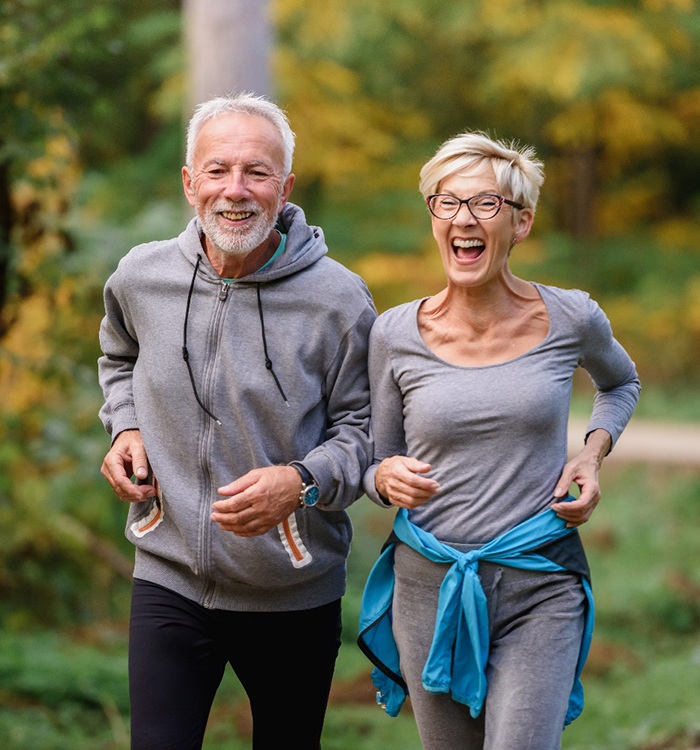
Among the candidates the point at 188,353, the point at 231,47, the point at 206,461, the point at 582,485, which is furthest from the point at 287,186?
the point at 231,47

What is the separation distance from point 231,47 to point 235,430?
343 centimetres

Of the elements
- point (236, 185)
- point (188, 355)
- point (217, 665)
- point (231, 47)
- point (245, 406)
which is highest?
point (231, 47)

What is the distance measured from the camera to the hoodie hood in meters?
3.26

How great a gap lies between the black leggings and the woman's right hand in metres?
0.52

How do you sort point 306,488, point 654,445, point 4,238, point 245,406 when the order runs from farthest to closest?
point 654,445 < point 4,238 < point 245,406 < point 306,488

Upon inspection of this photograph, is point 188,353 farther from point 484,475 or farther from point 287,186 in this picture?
point 484,475

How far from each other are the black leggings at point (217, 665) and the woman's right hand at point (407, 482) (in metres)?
0.52

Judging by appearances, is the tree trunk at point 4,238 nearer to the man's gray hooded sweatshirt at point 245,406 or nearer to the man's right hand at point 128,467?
the man's gray hooded sweatshirt at point 245,406

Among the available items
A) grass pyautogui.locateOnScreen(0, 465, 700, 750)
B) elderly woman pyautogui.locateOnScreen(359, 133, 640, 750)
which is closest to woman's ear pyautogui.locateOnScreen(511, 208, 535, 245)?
elderly woman pyautogui.locateOnScreen(359, 133, 640, 750)

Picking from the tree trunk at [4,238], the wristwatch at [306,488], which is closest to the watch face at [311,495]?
the wristwatch at [306,488]

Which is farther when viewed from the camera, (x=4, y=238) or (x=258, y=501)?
(x=4, y=238)

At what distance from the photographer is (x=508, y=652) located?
307 cm

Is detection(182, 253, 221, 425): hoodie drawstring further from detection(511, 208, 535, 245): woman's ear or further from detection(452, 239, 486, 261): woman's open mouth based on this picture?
detection(511, 208, 535, 245): woman's ear

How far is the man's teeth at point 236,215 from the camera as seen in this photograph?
3.17 meters
